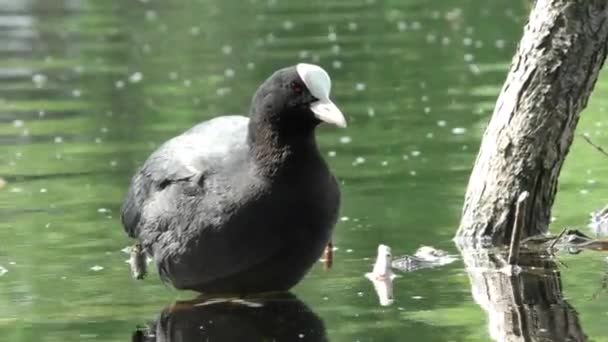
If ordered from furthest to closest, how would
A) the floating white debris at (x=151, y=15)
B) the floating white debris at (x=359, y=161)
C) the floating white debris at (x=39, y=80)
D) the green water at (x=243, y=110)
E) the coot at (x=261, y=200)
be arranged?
the floating white debris at (x=151, y=15), the floating white debris at (x=39, y=80), the floating white debris at (x=359, y=161), the green water at (x=243, y=110), the coot at (x=261, y=200)

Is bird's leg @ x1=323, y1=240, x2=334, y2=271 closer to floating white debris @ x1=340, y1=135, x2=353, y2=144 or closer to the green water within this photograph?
the green water

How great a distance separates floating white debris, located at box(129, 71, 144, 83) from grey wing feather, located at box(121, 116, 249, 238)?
7.43 metres

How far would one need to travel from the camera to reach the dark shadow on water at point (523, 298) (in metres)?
6.03

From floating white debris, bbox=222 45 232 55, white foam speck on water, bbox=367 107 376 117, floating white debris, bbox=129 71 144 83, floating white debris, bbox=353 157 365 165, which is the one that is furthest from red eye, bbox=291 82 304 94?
floating white debris, bbox=222 45 232 55

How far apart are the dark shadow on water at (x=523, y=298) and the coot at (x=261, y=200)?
0.78 m

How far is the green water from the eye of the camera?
6715 mm

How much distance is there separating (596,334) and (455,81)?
8100mm

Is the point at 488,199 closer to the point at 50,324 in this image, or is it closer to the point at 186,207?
the point at 186,207

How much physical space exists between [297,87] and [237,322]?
3.28 ft

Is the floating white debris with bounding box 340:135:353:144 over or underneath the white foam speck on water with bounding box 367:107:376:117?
underneath

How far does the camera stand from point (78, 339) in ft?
20.7

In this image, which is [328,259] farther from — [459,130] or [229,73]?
[229,73]

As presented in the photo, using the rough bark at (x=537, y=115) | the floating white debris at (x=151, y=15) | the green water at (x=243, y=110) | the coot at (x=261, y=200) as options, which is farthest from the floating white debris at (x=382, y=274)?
the floating white debris at (x=151, y=15)

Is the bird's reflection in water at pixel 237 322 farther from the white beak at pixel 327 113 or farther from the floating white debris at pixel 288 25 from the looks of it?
the floating white debris at pixel 288 25
